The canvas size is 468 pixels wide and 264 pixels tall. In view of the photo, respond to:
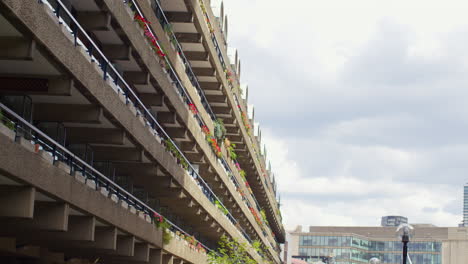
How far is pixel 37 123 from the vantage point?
23.5 m

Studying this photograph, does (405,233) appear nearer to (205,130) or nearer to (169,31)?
(169,31)

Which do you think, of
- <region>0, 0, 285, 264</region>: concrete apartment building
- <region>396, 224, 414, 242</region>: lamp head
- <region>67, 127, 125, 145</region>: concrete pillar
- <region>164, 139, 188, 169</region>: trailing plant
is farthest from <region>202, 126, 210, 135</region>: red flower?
<region>396, 224, 414, 242</region>: lamp head

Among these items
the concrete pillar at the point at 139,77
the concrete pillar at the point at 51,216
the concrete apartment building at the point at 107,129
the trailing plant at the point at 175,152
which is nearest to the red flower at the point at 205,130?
the concrete apartment building at the point at 107,129

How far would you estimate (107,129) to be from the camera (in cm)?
2495

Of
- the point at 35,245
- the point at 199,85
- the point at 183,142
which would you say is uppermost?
the point at 199,85

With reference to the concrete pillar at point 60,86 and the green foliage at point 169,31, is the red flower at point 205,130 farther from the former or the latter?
the concrete pillar at point 60,86

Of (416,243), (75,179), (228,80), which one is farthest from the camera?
(416,243)

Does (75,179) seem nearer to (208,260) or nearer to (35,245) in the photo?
(35,245)

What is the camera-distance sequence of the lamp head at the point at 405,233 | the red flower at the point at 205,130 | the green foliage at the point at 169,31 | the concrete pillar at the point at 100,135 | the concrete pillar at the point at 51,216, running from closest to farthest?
the concrete pillar at the point at 51,216 → the concrete pillar at the point at 100,135 → the lamp head at the point at 405,233 → the green foliage at the point at 169,31 → the red flower at the point at 205,130

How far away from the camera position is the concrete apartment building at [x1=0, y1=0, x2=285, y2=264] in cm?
1723

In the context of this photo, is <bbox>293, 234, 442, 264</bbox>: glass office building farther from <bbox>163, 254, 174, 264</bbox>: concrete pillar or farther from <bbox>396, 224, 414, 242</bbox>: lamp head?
<bbox>396, 224, 414, 242</bbox>: lamp head

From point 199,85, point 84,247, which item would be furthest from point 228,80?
point 84,247

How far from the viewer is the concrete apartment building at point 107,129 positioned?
1723 cm

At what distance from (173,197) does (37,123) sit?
13199 millimetres
